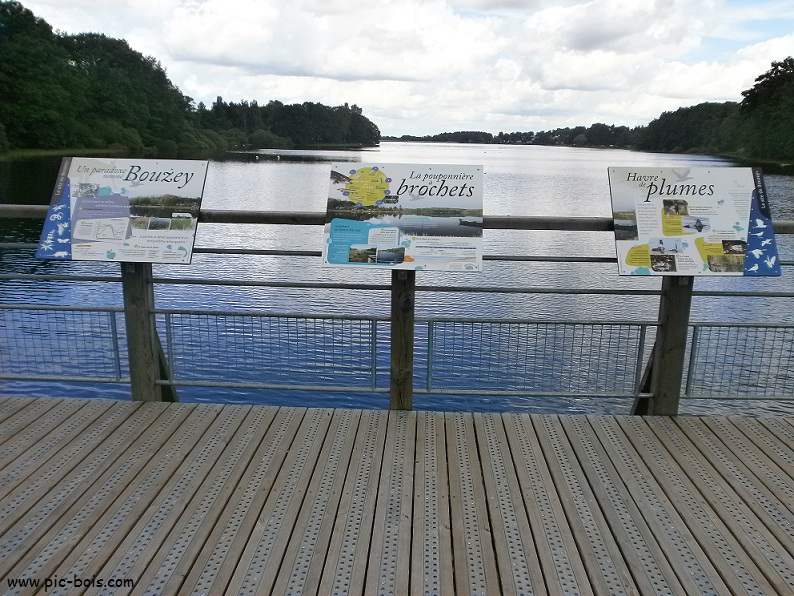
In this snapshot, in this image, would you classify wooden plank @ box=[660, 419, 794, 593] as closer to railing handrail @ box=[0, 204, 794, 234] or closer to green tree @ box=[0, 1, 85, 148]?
railing handrail @ box=[0, 204, 794, 234]

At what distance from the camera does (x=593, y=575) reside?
2492 millimetres

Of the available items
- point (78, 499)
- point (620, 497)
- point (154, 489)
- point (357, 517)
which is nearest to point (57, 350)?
point (78, 499)

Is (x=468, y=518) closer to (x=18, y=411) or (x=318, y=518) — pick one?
(x=318, y=518)

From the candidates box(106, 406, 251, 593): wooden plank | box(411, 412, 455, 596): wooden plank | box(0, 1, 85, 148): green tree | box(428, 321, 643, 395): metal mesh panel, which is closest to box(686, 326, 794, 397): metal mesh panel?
box(428, 321, 643, 395): metal mesh panel

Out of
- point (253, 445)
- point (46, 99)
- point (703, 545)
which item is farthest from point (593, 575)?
point (46, 99)

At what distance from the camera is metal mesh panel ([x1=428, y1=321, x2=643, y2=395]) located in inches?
159

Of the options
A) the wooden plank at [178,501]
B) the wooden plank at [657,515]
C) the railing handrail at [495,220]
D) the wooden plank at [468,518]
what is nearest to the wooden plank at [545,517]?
the wooden plank at [468,518]

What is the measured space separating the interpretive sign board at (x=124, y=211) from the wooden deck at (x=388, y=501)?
3.21ft

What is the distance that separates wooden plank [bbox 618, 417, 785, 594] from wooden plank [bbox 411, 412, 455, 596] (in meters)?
1.06

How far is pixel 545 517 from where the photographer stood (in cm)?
288

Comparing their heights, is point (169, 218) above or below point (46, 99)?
below

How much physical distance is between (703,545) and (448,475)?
115cm

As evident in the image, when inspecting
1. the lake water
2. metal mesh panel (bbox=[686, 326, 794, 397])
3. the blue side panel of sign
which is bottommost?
the lake water

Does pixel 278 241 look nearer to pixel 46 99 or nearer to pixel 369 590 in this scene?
pixel 369 590
